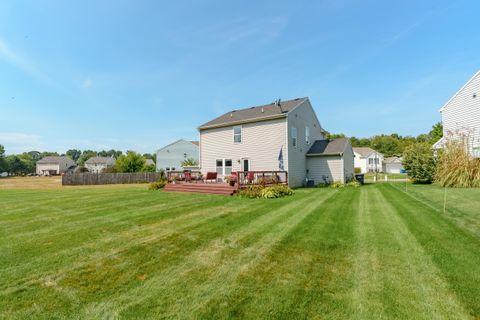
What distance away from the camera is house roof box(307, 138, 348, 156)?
1907cm

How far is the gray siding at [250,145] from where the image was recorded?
58.2 ft

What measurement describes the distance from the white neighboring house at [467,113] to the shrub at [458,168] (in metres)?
2.33

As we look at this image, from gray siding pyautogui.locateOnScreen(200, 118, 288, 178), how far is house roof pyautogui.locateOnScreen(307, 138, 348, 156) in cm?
429

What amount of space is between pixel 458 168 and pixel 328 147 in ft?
29.2

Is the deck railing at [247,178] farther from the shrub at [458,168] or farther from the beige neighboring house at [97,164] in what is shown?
the beige neighboring house at [97,164]

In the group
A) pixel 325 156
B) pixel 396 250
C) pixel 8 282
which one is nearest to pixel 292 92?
pixel 325 156

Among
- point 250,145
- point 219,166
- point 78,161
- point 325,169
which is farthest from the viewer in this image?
point 78,161

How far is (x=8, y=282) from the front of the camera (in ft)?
10.9

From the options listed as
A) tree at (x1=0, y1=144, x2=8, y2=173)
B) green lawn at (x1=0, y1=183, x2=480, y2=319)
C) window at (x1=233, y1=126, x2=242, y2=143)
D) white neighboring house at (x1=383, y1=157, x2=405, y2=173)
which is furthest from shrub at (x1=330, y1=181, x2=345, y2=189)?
tree at (x1=0, y1=144, x2=8, y2=173)

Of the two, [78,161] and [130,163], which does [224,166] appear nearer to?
[130,163]

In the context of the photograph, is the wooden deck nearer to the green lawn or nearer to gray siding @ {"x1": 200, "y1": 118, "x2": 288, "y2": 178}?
gray siding @ {"x1": 200, "y1": 118, "x2": 288, "y2": 178}

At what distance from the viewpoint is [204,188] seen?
14.3 metres

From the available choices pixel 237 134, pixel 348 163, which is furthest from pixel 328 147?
pixel 237 134

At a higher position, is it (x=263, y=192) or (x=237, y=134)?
(x=237, y=134)
